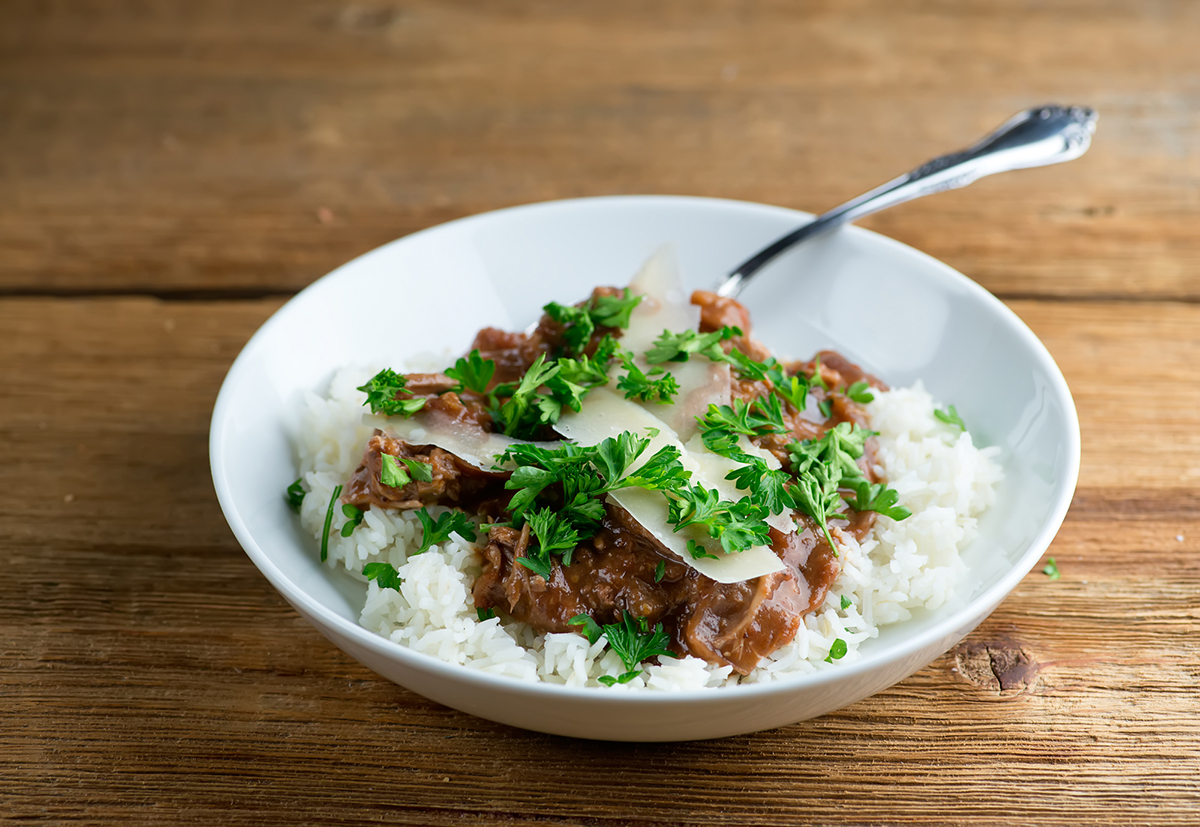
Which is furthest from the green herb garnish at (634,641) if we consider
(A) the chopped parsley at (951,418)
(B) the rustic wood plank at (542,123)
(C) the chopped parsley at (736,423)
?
(B) the rustic wood plank at (542,123)

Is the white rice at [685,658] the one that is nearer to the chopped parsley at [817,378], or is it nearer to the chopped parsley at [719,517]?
the chopped parsley at [817,378]

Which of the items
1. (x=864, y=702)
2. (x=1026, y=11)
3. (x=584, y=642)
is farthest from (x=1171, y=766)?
(x=1026, y=11)

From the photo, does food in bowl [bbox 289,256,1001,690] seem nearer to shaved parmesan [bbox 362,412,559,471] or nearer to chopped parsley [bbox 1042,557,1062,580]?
shaved parmesan [bbox 362,412,559,471]

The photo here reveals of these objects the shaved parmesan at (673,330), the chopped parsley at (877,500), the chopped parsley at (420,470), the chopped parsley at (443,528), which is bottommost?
the chopped parsley at (443,528)

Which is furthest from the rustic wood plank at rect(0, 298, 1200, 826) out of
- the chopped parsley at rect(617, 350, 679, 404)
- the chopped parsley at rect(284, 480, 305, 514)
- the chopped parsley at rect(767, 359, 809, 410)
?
the chopped parsley at rect(617, 350, 679, 404)

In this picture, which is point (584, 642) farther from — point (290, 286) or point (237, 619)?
point (290, 286)
